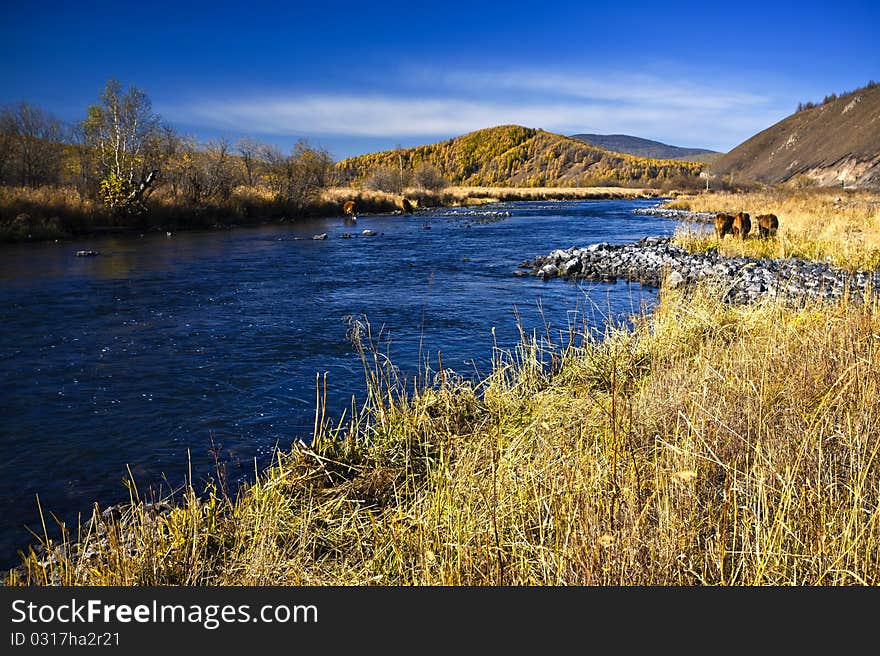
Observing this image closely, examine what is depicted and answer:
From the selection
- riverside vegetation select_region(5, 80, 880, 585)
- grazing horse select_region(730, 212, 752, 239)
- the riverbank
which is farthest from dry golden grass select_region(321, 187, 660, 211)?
riverside vegetation select_region(5, 80, 880, 585)

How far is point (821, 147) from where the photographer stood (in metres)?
84.5

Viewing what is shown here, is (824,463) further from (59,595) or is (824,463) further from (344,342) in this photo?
(344,342)

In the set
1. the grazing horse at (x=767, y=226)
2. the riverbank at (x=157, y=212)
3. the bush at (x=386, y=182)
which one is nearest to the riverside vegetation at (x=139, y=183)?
the riverbank at (x=157, y=212)

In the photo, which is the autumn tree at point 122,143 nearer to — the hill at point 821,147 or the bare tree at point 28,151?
the bare tree at point 28,151

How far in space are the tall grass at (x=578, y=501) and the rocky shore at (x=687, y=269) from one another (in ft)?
21.1

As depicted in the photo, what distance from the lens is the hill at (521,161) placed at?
443ft

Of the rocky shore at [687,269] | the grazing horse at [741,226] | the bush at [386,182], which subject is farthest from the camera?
the bush at [386,182]

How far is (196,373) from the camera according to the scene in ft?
23.9

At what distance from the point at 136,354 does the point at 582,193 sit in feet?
229

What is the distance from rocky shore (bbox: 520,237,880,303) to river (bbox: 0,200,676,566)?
31.0 inches

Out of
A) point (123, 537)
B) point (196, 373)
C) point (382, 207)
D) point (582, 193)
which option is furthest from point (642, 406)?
point (582, 193)

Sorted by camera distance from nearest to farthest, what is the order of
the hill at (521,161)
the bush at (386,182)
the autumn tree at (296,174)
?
the autumn tree at (296,174) < the bush at (386,182) < the hill at (521,161)

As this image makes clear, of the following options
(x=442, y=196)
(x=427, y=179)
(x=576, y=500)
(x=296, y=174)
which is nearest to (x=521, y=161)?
(x=427, y=179)

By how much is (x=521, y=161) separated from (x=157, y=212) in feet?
444
